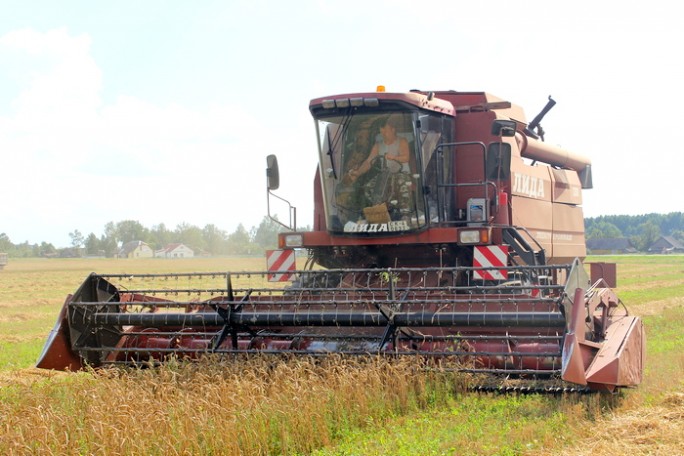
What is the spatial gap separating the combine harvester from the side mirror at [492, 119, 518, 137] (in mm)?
17

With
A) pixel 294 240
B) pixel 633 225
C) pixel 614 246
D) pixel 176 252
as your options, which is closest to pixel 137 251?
pixel 176 252

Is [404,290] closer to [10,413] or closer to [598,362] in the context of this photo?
[598,362]

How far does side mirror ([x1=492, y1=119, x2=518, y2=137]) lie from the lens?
7.64m

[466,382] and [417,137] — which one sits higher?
[417,137]

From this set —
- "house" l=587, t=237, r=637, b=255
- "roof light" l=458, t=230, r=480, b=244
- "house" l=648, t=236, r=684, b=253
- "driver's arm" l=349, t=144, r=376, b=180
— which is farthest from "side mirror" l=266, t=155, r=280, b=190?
"house" l=648, t=236, r=684, b=253

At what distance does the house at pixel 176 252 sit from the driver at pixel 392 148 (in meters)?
76.1

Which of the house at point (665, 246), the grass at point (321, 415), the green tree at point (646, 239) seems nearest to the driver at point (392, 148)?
the grass at point (321, 415)

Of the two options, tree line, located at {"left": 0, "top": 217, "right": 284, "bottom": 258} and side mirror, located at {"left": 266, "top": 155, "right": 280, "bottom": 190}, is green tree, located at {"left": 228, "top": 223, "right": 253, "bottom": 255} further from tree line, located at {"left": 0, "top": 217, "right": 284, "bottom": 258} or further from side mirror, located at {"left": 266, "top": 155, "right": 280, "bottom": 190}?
side mirror, located at {"left": 266, "top": 155, "right": 280, "bottom": 190}

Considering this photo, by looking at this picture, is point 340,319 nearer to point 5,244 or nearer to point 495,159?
point 495,159

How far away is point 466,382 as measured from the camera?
5664 mm

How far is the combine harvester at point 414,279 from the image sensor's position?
18.3 feet

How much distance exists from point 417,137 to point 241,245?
56087 mm

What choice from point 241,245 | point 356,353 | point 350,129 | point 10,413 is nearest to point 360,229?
point 350,129

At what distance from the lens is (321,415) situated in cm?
488
